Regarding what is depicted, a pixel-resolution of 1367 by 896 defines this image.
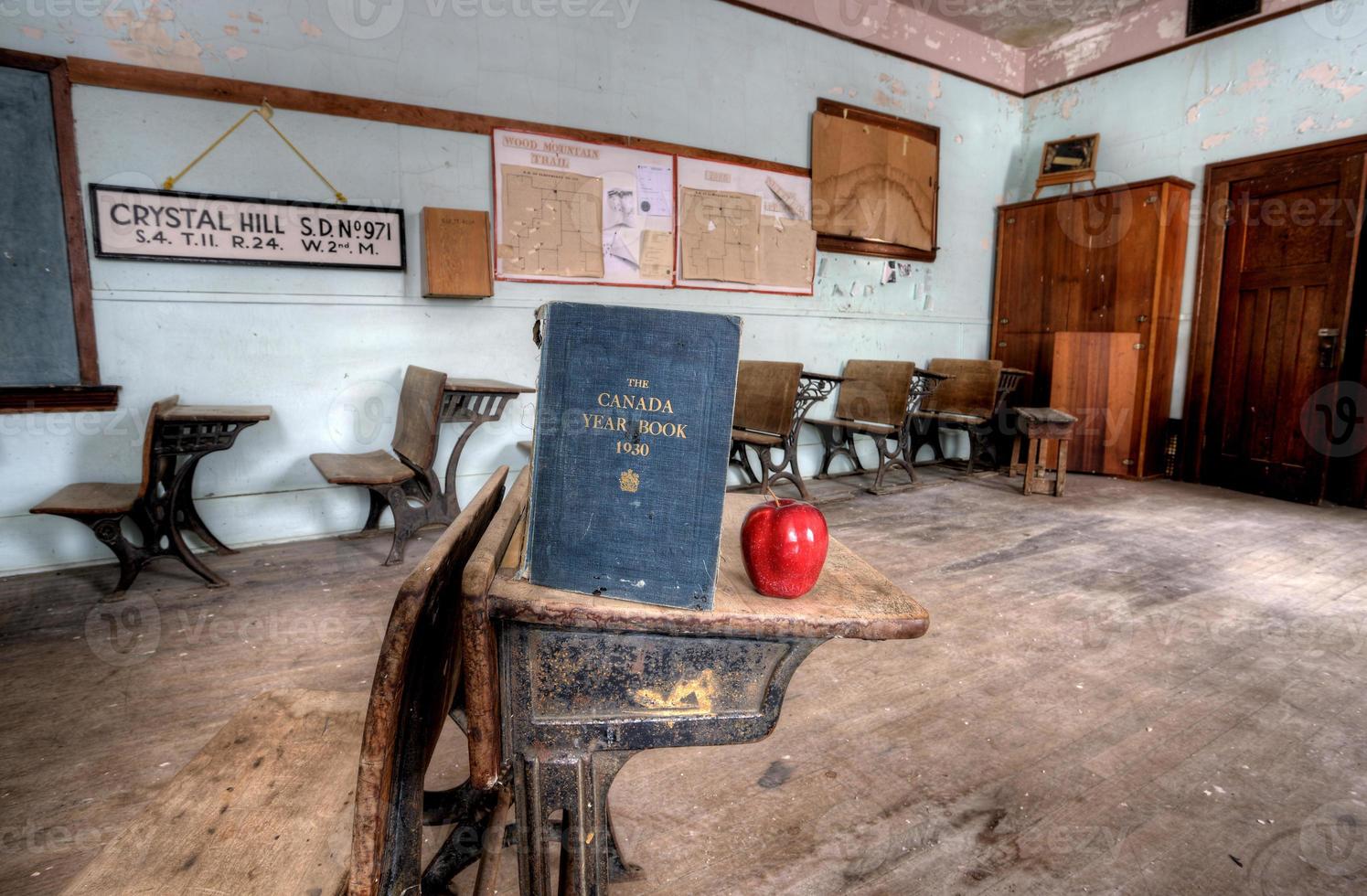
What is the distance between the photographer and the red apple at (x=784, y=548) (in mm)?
866

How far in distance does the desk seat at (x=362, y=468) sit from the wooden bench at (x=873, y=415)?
3.00 meters

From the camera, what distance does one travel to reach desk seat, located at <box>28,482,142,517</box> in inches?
101

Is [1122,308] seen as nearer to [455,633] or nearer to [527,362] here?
[527,362]

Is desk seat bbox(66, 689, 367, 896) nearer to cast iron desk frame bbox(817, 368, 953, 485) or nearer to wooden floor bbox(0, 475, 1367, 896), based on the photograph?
wooden floor bbox(0, 475, 1367, 896)

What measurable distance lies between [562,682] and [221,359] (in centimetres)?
344

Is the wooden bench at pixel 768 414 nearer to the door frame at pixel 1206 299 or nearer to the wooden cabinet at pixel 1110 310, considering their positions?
the wooden cabinet at pixel 1110 310

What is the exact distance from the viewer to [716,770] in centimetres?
171

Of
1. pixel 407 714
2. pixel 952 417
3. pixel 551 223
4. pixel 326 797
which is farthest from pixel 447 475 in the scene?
pixel 952 417

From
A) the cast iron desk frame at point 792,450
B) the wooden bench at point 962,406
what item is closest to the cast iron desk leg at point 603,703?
the cast iron desk frame at point 792,450

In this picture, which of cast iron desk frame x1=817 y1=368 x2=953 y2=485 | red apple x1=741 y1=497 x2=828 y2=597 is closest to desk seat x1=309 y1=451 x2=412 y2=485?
red apple x1=741 y1=497 x2=828 y2=597

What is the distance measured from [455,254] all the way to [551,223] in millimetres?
664

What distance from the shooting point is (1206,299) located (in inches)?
206

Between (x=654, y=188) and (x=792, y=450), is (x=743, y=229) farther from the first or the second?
(x=792, y=450)

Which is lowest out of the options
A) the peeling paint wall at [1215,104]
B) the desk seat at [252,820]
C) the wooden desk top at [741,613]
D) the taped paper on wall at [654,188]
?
the desk seat at [252,820]
